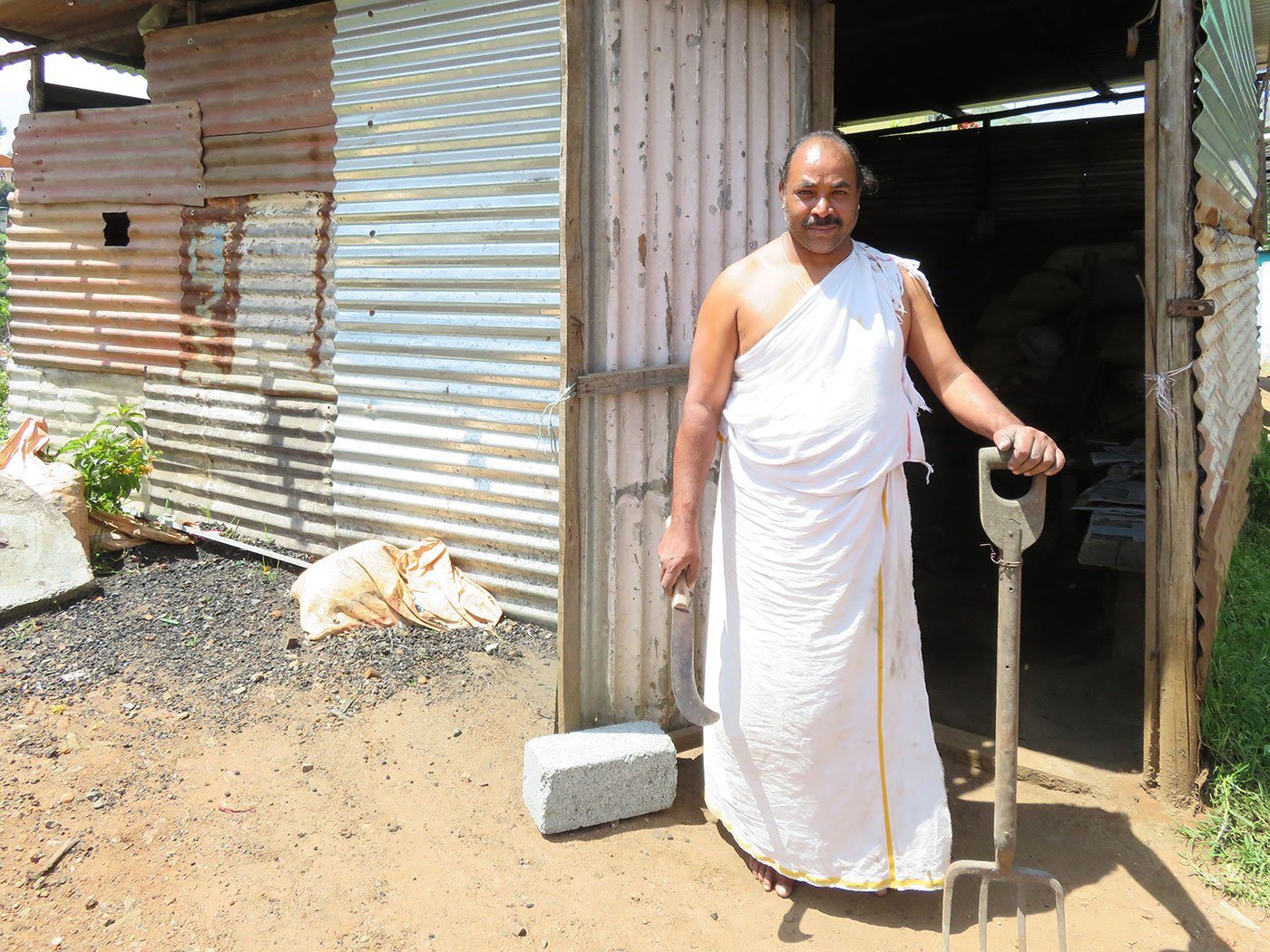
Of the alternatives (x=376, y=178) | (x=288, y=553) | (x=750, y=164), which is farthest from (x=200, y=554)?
(x=750, y=164)

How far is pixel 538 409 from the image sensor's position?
4.80 metres

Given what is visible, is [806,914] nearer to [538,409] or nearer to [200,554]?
[538,409]

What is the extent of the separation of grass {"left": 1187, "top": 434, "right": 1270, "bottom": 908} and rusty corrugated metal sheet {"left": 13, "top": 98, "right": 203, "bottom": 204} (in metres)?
5.99

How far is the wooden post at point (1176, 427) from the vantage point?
330 cm

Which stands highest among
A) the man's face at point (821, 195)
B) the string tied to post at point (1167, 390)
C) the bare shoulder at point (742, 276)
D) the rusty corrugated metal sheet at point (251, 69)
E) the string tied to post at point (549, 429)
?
the rusty corrugated metal sheet at point (251, 69)

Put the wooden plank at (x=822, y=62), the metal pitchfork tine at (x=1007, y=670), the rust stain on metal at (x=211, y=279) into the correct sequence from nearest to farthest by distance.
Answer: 1. the metal pitchfork tine at (x=1007, y=670)
2. the wooden plank at (x=822, y=62)
3. the rust stain on metal at (x=211, y=279)

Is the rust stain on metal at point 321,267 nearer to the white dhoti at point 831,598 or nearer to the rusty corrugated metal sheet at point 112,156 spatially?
the rusty corrugated metal sheet at point 112,156

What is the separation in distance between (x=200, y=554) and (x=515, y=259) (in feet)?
9.10

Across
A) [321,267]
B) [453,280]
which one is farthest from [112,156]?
[453,280]

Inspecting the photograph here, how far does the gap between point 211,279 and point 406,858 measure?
431cm

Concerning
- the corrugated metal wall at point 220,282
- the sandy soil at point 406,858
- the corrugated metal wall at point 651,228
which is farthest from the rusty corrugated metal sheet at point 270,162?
the sandy soil at point 406,858

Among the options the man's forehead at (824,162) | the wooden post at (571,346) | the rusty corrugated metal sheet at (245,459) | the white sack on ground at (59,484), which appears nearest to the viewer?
the man's forehead at (824,162)

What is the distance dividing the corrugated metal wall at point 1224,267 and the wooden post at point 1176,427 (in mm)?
128

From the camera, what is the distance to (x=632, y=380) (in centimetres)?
338
